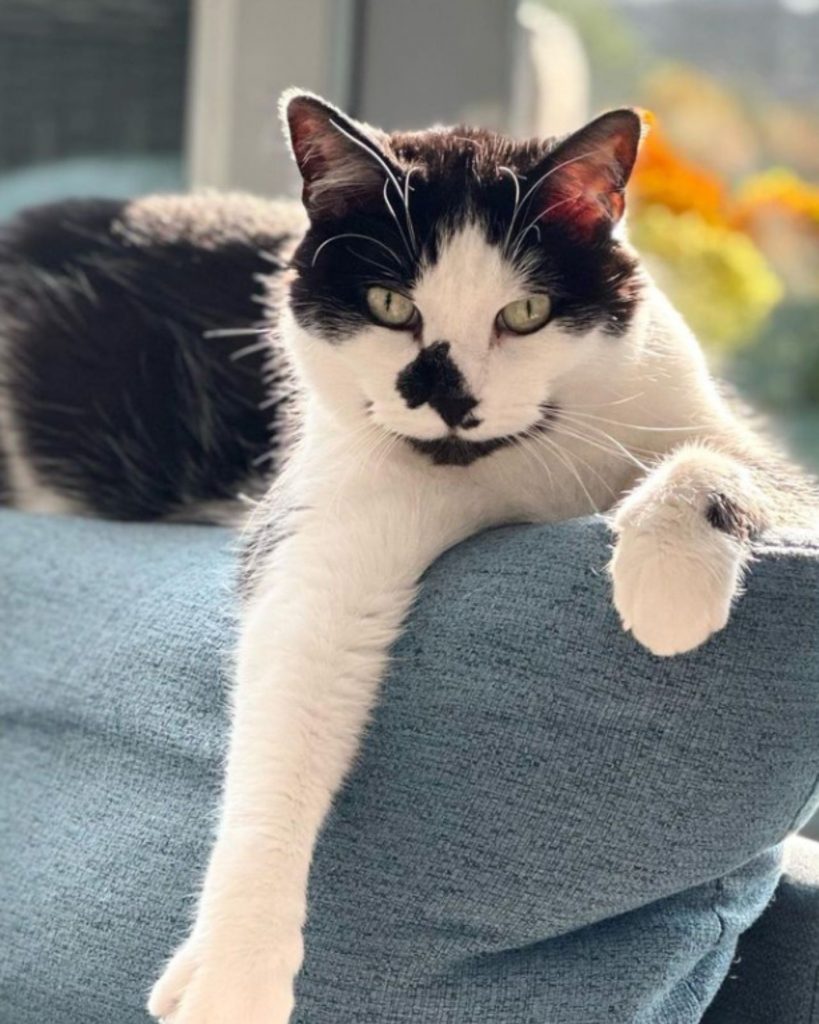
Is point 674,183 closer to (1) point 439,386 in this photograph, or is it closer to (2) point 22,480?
(2) point 22,480

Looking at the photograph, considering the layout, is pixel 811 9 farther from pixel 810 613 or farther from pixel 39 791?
pixel 39 791

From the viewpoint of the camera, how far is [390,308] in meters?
1.07

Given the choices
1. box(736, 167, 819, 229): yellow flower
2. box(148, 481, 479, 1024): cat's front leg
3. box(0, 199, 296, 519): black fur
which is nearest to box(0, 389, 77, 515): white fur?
box(0, 199, 296, 519): black fur

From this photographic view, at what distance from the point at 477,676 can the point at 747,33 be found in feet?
3.73

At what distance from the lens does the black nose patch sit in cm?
101

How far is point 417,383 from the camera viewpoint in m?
1.02

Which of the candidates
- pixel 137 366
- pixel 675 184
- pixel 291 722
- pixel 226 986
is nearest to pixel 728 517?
pixel 291 722

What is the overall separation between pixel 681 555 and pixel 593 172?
0.32 meters

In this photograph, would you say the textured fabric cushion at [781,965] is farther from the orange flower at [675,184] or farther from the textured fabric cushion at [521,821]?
the orange flower at [675,184]

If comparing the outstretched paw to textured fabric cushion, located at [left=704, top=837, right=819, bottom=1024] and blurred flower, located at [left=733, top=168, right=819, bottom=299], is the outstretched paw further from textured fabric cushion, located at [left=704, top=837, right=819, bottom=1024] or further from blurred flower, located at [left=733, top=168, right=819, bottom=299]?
blurred flower, located at [left=733, top=168, right=819, bottom=299]

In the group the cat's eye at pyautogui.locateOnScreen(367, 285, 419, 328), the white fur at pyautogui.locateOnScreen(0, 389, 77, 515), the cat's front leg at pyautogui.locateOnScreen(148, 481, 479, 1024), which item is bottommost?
the white fur at pyautogui.locateOnScreen(0, 389, 77, 515)

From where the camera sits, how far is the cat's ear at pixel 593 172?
1029 mm

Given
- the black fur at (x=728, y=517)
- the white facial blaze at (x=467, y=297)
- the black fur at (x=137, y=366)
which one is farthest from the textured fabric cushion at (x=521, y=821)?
the black fur at (x=137, y=366)

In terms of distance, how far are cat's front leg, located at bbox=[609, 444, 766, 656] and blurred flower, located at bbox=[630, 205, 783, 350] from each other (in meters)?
0.98
